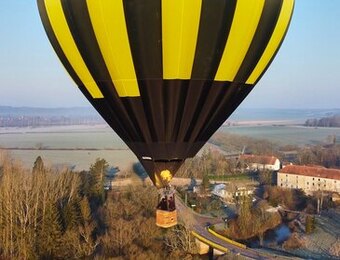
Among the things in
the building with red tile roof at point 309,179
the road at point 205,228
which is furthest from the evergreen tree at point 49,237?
the building with red tile roof at point 309,179

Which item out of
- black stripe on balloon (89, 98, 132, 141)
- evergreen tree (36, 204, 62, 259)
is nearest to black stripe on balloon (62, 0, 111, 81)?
black stripe on balloon (89, 98, 132, 141)

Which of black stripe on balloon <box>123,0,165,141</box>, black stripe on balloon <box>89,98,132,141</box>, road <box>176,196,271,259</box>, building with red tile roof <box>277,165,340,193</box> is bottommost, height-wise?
road <box>176,196,271,259</box>

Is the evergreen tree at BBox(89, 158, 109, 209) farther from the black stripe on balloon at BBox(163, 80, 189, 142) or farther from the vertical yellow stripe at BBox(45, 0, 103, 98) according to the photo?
the black stripe on balloon at BBox(163, 80, 189, 142)

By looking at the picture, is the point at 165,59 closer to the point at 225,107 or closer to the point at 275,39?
the point at 225,107

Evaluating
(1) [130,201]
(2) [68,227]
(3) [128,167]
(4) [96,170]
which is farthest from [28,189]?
(3) [128,167]

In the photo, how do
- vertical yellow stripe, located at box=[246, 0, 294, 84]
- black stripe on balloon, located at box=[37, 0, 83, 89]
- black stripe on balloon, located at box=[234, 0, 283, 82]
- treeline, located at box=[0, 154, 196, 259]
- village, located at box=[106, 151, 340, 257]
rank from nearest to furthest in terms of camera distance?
black stripe on balloon, located at box=[234, 0, 283, 82]
vertical yellow stripe, located at box=[246, 0, 294, 84]
black stripe on balloon, located at box=[37, 0, 83, 89]
treeline, located at box=[0, 154, 196, 259]
village, located at box=[106, 151, 340, 257]

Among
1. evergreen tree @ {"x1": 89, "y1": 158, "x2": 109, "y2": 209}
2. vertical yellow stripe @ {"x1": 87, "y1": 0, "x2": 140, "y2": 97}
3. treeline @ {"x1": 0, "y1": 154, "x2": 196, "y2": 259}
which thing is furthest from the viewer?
evergreen tree @ {"x1": 89, "y1": 158, "x2": 109, "y2": 209}
